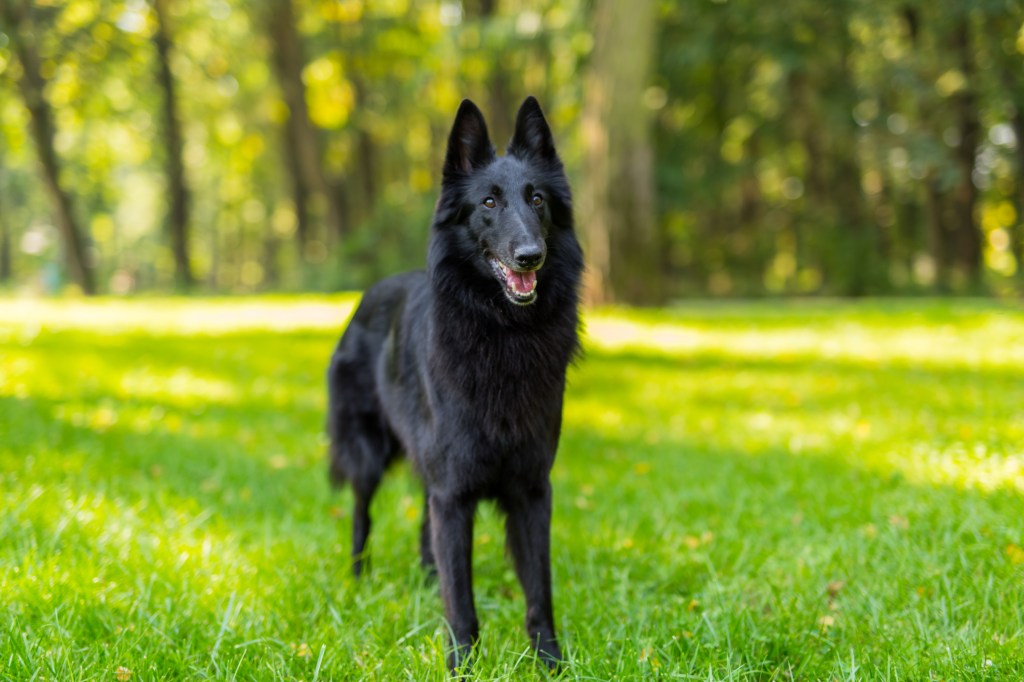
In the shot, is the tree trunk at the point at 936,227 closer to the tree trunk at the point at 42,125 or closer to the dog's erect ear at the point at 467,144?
the tree trunk at the point at 42,125

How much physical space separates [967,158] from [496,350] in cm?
2178

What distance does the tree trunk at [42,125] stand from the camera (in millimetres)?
13539

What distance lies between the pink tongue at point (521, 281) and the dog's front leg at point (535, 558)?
753 millimetres

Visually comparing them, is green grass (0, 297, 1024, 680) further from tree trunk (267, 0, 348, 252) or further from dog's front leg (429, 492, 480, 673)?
tree trunk (267, 0, 348, 252)

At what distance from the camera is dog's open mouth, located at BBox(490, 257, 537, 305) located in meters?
2.83

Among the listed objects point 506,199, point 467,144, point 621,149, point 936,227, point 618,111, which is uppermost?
point 618,111

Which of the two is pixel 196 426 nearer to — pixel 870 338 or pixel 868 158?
pixel 870 338

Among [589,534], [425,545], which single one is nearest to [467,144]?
[425,545]

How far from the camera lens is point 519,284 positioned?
2.84 m

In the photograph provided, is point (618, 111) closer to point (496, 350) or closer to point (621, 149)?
point (621, 149)

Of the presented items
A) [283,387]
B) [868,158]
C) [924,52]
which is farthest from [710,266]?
[283,387]

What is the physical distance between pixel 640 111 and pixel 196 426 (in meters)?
8.33

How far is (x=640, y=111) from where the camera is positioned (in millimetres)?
11836

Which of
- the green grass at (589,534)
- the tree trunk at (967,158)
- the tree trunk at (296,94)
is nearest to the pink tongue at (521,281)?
the green grass at (589,534)
